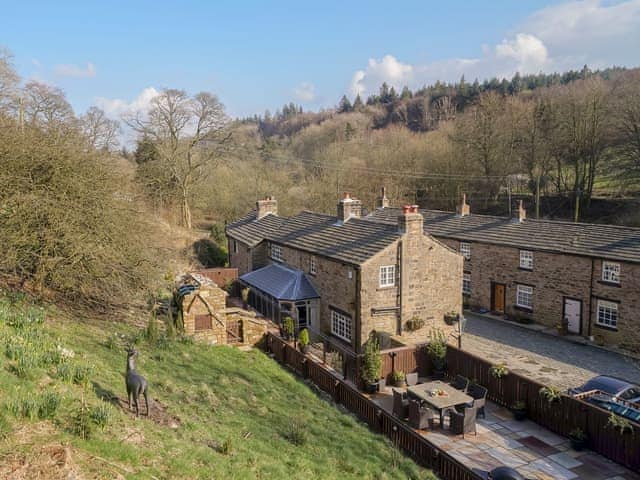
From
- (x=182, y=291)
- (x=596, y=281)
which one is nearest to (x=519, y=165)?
(x=596, y=281)

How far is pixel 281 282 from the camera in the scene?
1051 inches

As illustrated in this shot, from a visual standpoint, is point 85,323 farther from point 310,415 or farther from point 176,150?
point 176,150

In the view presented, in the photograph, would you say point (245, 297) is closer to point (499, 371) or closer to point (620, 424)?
point (499, 371)

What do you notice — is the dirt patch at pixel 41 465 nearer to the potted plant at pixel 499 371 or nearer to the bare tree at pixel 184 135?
the potted plant at pixel 499 371

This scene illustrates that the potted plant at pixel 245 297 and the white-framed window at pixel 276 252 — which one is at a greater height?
the white-framed window at pixel 276 252

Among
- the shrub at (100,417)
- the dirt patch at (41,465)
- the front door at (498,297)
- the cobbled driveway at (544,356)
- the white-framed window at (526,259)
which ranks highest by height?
the dirt patch at (41,465)

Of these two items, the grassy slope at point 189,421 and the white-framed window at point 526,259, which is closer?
the grassy slope at point 189,421

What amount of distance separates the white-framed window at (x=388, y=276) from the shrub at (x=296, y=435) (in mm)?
10688

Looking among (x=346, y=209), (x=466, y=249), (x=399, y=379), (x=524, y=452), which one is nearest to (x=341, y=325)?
(x=399, y=379)

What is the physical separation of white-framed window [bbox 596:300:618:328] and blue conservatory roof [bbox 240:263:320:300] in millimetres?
14369

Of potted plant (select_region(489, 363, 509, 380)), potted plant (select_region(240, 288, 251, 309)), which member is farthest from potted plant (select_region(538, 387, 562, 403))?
potted plant (select_region(240, 288, 251, 309))

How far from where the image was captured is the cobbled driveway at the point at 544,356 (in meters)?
20.9

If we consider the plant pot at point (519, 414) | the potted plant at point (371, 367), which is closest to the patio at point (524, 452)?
the plant pot at point (519, 414)

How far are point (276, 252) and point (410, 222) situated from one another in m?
10.4
